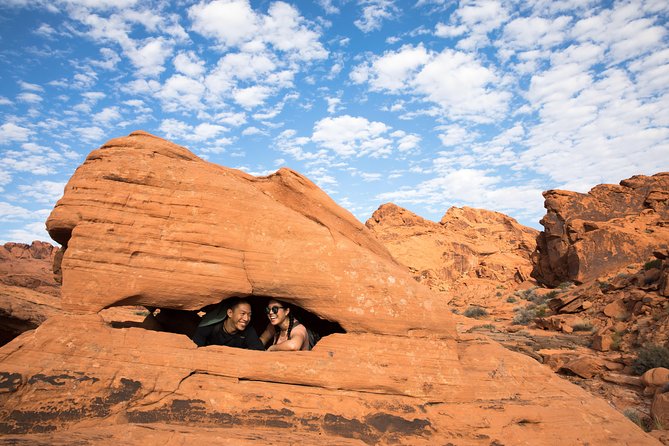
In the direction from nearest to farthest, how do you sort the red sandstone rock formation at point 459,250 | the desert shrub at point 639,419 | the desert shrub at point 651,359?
the desert shrub at point 639,419
the desert shrub at point 651,359
the red sandstone rock formation at point 459,250

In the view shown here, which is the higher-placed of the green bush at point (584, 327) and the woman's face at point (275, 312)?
the woman's face at point (275, 312)

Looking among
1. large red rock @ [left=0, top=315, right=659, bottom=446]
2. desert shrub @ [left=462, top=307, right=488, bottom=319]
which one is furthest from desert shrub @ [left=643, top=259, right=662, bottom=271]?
large red rock @ [left=0, top=315, right=659, bottom=446]

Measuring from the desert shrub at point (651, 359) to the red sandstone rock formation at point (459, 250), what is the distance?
700 inches

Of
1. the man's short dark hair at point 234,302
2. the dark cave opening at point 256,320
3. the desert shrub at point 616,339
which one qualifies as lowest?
the desert shrub at point 616,339

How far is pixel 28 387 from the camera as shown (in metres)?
4.02

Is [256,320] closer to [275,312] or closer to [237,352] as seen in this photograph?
[275,312]

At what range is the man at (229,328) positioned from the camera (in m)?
5.62

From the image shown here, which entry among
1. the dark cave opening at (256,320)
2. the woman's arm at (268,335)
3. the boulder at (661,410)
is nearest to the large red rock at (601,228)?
the boulder at (661,410)

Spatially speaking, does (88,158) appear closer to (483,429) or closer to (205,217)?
(205,217)

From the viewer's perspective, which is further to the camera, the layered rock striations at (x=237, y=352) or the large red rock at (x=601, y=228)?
the large red rock at (x=601, y=228)

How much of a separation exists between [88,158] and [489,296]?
104 feet

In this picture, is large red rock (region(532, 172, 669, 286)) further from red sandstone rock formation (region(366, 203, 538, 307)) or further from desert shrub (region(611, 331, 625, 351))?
desert shrub (region(611, 331, 625, 351))

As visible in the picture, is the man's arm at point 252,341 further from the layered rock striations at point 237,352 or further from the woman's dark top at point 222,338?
the layered rock striations at point 237,352

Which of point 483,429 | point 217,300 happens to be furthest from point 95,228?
point 483,429
